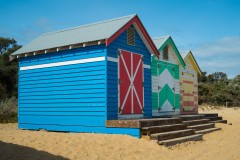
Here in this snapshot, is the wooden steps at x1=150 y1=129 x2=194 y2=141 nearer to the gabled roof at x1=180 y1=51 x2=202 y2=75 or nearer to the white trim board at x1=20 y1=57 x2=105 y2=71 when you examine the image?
the white trim board at x1=20 y1=57 x2=105 y2=71

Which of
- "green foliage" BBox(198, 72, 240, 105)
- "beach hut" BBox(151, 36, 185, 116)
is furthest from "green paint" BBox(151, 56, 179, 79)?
"green foliage" BBox(198, 72, 240, 105)

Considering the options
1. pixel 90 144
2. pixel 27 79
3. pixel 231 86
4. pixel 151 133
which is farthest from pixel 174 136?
pixel 231 86

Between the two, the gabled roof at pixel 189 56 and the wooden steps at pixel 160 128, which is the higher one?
the gabled roof at pixel 189 56

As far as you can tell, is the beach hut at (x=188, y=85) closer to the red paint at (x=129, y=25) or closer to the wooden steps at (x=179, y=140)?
the red paint at (x=129, y=25)

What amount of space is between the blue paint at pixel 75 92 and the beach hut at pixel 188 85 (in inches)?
249

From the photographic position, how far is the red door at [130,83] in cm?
1281

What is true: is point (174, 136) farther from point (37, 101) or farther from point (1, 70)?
point (1, 70)

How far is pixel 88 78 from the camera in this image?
40.4ft

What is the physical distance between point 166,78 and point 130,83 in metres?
5.12

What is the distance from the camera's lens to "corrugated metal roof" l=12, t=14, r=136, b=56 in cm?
1268

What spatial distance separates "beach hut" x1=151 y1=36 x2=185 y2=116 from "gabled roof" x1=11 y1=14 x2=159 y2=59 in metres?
2.08

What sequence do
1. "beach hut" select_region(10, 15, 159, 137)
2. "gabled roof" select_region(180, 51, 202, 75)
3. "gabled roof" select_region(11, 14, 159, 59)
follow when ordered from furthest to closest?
"gabled roof" select_region(180, 51, 202, 75)
"gabled roof" select_region(11, 14, 159, 59)
"beach hut" select_region(10, 15, 159, 137)

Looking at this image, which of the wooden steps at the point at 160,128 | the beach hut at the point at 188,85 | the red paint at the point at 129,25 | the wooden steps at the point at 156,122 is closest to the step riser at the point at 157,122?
the wooden steps at the point at 156,122

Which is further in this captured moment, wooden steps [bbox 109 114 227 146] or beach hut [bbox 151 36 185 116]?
beach hut [bbox 151 36 185 116]
